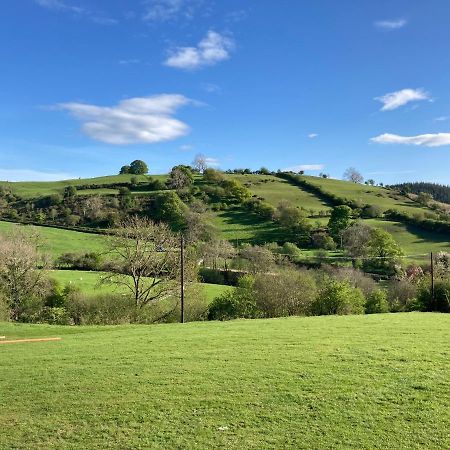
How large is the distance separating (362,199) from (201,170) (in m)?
54.7

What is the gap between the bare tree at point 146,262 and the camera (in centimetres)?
3875

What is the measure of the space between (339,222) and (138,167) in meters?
76.5

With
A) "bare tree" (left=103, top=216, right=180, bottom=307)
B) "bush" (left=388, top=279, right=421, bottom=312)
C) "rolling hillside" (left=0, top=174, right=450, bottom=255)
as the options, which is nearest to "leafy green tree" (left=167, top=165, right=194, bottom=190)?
"rolling hillside" (left=0, top=174, right=450, bottom=255)

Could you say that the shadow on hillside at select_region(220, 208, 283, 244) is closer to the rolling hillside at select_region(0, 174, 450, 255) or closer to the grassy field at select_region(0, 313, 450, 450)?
the rolling hillside at select_region(0, 174, 450, 255)

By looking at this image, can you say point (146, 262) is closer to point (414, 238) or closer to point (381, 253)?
point (381, 253)

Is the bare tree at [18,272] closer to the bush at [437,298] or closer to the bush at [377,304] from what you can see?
the bush at [377,304]

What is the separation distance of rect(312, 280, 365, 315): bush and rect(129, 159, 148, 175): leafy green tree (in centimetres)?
10734

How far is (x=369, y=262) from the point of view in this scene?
224 ft

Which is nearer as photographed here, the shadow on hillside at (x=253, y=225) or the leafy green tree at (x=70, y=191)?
the shadow on hillside at (x=253, y=225)

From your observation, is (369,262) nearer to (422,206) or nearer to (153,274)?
(153,274)

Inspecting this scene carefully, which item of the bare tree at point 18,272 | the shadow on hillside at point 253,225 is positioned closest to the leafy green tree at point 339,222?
the shadow on hillside at point 253,225

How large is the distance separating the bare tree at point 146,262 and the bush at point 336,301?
12.8m

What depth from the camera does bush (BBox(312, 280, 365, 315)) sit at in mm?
38188

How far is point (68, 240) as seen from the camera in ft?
230
